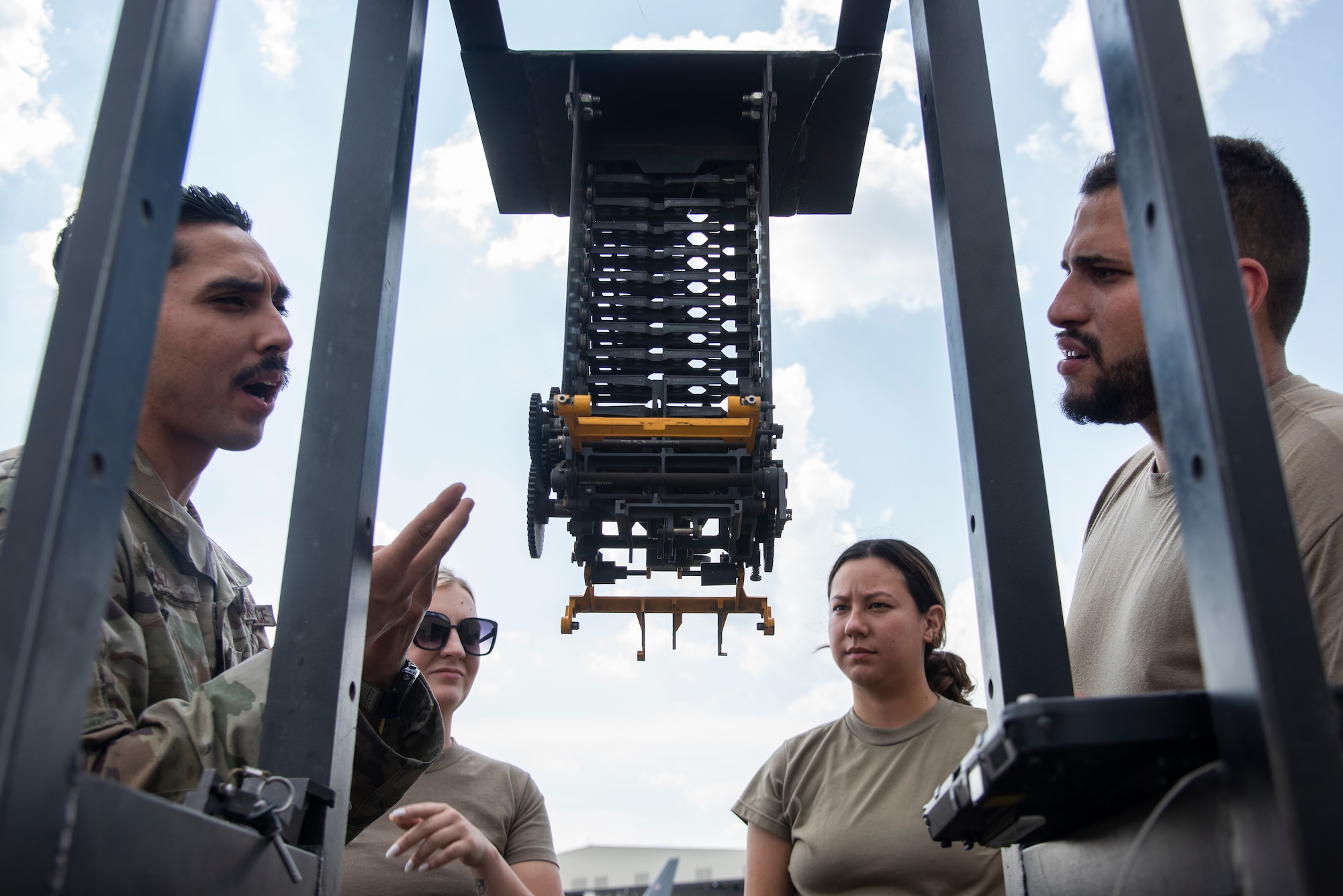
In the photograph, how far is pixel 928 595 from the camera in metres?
2.96

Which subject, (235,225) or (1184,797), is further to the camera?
(235,225)

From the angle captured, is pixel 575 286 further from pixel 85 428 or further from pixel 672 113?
pixel 85 428

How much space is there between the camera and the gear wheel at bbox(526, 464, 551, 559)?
4.84 m

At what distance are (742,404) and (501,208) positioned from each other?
1.50 meters

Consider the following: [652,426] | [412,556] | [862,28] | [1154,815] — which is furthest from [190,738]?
[652,426]

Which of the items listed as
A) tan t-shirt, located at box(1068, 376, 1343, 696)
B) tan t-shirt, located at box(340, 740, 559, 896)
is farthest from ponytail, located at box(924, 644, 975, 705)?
tan t-shirt, located at box(340, 740, 559, 896)

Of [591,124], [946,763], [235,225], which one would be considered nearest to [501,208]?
[591,124]

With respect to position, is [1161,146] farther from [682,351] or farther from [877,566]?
[682,351]

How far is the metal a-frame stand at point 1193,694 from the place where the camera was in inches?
24.7

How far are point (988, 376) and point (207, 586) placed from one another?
1.44 metres

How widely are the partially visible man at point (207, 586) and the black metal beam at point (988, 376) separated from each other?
28.3 inches

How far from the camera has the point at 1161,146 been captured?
77 cm

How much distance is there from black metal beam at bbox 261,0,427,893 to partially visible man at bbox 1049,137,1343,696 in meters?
1.16

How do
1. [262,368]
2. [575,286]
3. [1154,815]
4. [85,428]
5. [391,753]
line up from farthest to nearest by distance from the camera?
1. [575,286]
2. [262,368]
3. [391,753]
4. [1154,815]
5. [85,428]
